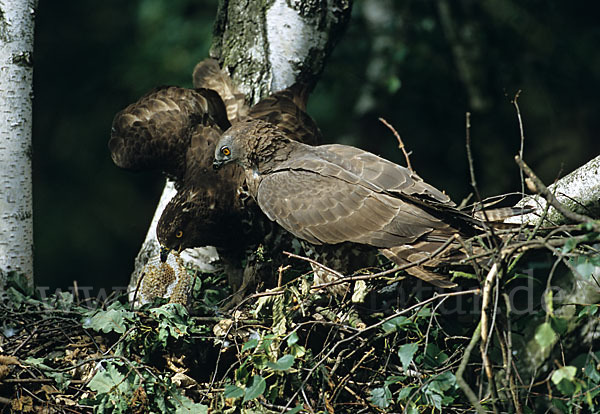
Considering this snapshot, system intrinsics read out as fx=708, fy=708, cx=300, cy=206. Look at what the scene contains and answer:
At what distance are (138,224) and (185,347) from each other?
18.0 feet

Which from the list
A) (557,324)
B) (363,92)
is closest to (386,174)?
(557,324)

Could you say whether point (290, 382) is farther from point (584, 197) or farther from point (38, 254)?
point (38, 254)

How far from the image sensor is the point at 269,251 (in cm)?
483

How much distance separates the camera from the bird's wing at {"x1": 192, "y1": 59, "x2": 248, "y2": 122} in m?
5.31

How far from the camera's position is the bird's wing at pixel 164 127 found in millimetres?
5117

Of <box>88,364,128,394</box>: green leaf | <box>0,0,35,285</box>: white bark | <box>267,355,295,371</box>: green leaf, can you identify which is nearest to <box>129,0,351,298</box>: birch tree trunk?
<box>0,0,35,285</box>: white bark

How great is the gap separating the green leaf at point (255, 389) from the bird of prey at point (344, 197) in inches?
38.9

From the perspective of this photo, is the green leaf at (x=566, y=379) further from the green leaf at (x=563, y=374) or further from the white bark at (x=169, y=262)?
the white bark at (x=169, y=262)

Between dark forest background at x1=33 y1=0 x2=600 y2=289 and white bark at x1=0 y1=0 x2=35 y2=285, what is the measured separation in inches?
143

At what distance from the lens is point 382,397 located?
3270 millimetres

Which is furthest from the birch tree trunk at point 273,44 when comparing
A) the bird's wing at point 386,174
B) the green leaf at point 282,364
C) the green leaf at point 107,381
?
the green leaf at point 282,364

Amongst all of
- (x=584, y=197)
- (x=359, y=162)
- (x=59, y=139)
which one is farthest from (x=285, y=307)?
(x=59, y=139)

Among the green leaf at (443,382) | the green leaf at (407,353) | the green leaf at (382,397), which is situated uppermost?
the green leaf at (407,353)

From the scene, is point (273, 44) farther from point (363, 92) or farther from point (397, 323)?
point (363, 92)
